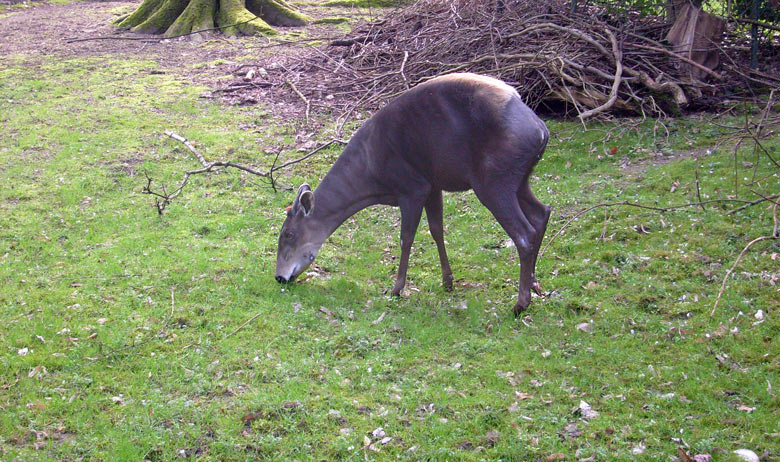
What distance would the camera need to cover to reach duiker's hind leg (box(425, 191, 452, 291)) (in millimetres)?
6785

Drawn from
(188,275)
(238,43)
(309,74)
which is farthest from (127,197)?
(238,43)

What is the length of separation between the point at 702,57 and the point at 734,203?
3.90 m

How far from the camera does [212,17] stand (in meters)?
18.0

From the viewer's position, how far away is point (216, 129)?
11.2 m

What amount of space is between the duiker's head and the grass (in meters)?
0.24

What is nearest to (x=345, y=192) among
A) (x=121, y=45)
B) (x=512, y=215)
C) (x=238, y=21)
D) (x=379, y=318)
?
(x=379, y=318)

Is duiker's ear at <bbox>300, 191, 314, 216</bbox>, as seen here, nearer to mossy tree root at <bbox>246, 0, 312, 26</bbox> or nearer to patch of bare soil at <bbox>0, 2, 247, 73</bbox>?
patch of bare soil at <bbox>0, 2, 247, 73</bbox>

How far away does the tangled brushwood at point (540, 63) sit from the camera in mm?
9961

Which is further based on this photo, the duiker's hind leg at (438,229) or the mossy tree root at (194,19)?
the mossy tree root at (194,19)

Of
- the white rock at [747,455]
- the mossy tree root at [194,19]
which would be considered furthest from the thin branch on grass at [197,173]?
the mossy tree root at [194,19]

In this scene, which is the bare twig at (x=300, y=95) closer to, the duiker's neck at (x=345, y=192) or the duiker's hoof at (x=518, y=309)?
the duiker's neck at (x=345, y=192)

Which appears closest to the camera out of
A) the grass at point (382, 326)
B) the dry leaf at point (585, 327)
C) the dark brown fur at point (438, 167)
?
the grass at point (382, 326)

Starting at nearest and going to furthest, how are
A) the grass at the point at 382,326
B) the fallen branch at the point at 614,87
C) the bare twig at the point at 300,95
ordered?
the grass at the point at 382,326, the fallen branch at the point at 614,87, the bare twig at the point at 300,95

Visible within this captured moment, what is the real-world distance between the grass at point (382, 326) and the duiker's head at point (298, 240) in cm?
24
